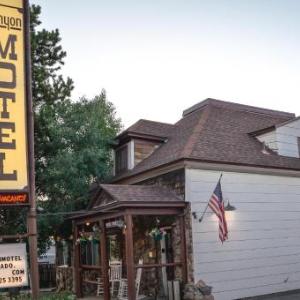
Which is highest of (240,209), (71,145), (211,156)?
(71,145)

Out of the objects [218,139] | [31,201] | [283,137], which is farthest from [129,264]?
[283,137]

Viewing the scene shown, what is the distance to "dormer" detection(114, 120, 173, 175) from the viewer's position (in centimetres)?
1886

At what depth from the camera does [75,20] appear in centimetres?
1703

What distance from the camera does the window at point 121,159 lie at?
19.6 meters

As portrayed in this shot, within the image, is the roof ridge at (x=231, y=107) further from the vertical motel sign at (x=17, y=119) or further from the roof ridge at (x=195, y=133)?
the vertical motel sign at (x=17, y=119)

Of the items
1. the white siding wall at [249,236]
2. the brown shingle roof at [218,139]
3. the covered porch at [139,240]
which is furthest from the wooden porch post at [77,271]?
the white siding wall at [249,236]

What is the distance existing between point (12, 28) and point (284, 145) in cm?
1296

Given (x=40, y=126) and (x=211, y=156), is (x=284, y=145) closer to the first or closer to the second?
(x=211, y=156)

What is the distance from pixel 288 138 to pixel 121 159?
755 centimetres

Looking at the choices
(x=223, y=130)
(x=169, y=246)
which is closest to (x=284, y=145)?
(x=223, y=130)

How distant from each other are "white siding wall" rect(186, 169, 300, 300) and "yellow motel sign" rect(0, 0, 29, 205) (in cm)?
766

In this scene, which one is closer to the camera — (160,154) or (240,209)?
(240,209)

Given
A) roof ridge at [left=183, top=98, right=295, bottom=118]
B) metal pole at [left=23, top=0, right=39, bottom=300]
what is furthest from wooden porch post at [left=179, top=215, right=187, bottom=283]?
metal pole at [left=23, top=0, right=39, bottom=300]

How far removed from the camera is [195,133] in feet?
55.9
